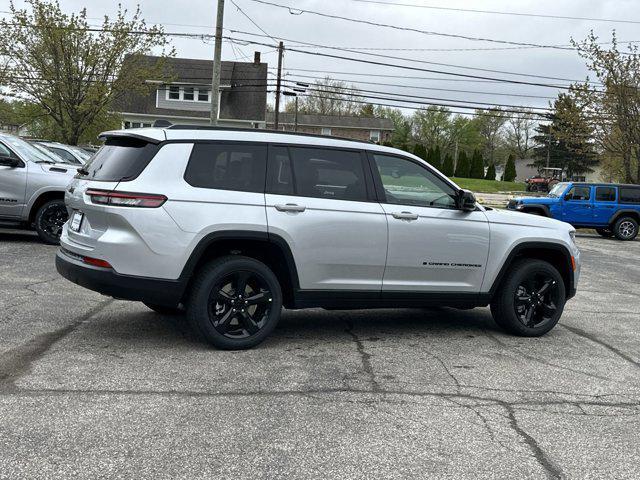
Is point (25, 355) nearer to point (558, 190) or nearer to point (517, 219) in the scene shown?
point (517, 219)

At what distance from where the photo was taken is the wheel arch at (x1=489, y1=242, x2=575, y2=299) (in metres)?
6.22

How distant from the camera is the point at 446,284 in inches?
237

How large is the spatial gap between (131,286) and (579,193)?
756 inches

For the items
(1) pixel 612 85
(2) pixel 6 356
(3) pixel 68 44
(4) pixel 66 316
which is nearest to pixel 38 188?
(4) pixel 66 316

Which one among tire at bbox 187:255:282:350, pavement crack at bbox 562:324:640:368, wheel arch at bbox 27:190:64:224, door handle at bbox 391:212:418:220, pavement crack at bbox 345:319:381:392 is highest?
door handle at bbox 391:212:418:220

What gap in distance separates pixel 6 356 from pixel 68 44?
78.2ft

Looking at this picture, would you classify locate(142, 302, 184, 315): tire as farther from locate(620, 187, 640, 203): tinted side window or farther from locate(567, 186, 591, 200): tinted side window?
locate(620, 187, 640, 203): tinted side window

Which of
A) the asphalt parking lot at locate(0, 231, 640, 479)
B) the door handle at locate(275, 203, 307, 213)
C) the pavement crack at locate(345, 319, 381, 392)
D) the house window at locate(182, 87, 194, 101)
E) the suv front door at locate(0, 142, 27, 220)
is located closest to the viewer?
the asphalt parking lot at locate(0, 231, 640, 479)

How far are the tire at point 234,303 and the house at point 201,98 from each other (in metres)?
41.7

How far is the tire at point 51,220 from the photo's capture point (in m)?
10.6

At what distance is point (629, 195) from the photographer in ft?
70.3

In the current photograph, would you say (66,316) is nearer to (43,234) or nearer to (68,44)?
(43,234)

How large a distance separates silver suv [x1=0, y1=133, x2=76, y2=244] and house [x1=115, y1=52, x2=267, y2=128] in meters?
36.0

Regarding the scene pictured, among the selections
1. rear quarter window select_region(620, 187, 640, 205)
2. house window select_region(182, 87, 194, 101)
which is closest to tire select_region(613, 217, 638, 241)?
rear quarter window select_region(620, 187, 640, 205)
